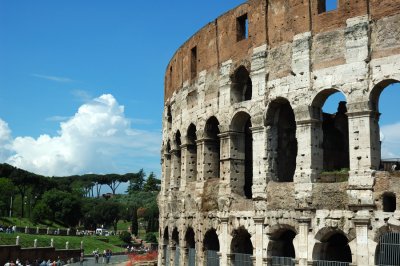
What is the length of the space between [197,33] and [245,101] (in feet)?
13.6

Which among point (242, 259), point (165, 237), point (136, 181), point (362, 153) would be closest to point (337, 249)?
point (242, 259)

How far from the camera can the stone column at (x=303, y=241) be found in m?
13.0

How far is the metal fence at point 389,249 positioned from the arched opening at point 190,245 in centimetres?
747

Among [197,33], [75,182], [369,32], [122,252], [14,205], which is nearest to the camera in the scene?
[369,32]

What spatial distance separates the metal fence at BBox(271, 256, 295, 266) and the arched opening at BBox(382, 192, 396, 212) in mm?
2864

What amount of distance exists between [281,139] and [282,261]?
12.5ft

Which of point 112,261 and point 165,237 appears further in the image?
point 112,261

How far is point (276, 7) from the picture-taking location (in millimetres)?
14656

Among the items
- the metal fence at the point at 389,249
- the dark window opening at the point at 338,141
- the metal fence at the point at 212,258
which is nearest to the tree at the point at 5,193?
the metal fence at the point at 212,258

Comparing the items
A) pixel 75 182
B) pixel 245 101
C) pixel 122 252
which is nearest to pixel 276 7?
pixel 245 101

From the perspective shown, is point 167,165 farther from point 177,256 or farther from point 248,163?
point 248,163

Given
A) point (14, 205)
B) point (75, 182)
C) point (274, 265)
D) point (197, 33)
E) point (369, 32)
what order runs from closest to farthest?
point (369, 32), point (274, 265), point (197, 33), point (14, 205), point (75, 182)

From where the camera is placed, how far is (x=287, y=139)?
51.9ft

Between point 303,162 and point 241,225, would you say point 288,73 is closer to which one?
point 303,162
